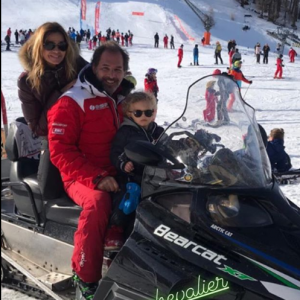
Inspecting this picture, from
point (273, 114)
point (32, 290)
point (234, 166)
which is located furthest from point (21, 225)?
point (273, 114)

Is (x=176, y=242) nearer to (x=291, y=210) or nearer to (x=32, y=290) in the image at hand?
(x=291, y=210)

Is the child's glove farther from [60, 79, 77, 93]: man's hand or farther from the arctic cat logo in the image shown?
[60, 79, 77, 93]: man's hand

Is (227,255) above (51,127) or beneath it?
beneath

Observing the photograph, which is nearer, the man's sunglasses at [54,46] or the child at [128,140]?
the child at [128,140]

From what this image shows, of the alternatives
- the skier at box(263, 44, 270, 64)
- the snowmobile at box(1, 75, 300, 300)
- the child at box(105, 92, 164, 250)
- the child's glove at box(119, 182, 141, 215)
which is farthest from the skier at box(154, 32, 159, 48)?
the child's glove at box(119, 182, 141, 215)

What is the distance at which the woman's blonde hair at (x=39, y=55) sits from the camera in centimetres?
330

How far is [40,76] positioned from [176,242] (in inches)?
67.4

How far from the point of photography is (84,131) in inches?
112

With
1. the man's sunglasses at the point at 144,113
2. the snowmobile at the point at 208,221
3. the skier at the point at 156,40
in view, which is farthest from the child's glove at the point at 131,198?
the skier at the point at 156,40

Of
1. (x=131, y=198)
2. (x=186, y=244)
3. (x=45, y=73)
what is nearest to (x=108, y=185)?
(x=131, y=198)

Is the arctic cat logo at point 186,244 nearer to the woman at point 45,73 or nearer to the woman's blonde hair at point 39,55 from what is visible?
the woman at point 45,73

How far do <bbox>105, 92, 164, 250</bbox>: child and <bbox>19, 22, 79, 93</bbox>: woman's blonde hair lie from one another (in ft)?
2.58

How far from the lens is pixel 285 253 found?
205cm

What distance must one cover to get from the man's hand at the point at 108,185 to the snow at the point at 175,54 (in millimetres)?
1160
